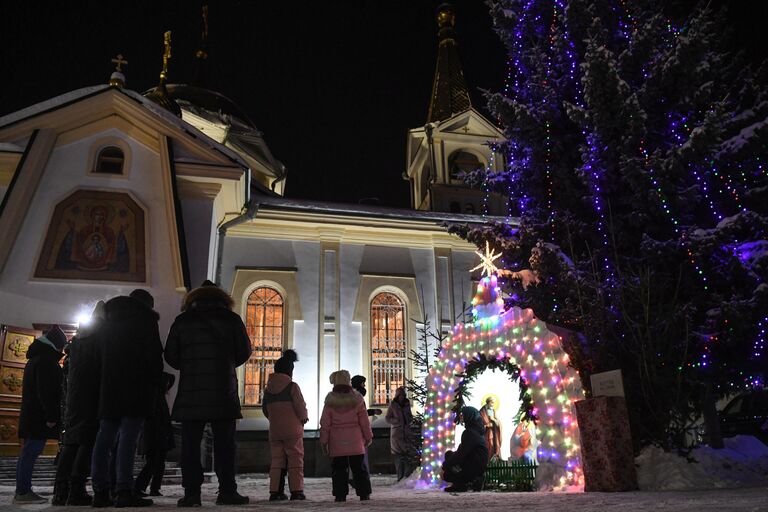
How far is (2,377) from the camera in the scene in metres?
12.7

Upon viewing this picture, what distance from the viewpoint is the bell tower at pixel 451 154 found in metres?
22.4

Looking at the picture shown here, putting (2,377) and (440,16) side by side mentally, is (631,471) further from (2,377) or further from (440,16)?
(440,16)

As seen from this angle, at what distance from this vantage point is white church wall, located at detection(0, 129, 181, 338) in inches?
530

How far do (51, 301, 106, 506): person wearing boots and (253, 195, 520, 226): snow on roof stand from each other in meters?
12.3

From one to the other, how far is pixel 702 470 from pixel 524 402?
92.9 inches

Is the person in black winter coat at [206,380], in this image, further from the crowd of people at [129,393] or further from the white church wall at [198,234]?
the white church wall at [198,234]

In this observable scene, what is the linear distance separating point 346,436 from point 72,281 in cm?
933

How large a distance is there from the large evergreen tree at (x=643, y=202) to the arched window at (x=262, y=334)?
789 cm

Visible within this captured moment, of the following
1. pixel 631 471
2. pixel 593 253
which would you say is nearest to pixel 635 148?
pixel 593 253

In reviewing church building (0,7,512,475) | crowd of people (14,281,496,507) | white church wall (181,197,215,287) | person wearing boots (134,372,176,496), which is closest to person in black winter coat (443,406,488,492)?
person wearing boots (134,372,176,496)

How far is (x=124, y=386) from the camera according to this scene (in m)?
5.24

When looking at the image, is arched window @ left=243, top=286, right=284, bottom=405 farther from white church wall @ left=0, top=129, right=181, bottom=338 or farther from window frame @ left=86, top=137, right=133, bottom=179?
window frame @ left=86, top=137, right=133, bottom=179

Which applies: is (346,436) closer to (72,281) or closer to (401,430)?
(401,430)

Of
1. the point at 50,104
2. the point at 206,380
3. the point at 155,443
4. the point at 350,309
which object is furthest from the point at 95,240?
the point at 206,380
